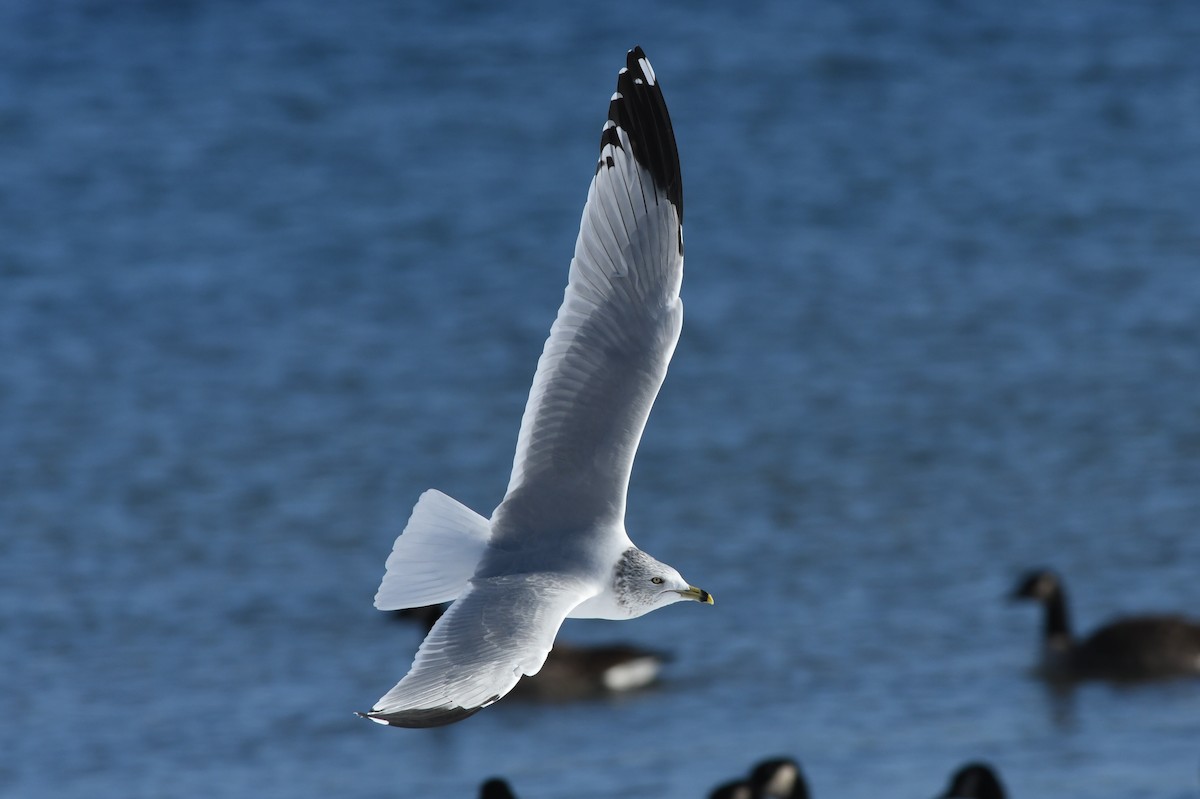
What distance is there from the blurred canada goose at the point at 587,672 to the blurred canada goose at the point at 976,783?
278 cm

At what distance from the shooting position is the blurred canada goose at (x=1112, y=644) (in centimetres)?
1089

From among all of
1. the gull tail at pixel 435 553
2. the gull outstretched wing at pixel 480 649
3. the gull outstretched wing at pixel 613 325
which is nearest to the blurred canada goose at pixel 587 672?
the gull outstretched wing at pixel 613 325

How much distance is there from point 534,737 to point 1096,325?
7.05 metres

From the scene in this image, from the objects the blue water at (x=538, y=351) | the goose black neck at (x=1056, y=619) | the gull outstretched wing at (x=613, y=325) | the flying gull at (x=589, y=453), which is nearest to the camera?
the flying gull at (x=589, y=453)

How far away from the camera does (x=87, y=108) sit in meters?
21.9

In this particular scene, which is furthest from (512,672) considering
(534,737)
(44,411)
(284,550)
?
(44,411)

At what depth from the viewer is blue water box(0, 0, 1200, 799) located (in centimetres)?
1031

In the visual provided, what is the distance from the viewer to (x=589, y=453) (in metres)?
5.21

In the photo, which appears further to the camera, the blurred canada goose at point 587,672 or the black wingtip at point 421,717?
the blurred canada goose at point 587,672

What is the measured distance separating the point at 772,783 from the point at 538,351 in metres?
7.10

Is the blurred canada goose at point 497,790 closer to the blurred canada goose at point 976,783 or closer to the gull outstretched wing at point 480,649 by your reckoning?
the blurred canada goose at point 976,783

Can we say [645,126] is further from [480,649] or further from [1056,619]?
[1056,619]

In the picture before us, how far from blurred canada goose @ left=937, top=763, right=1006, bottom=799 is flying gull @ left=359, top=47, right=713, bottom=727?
12.6ft

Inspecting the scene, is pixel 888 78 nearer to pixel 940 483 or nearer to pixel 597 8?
pixel 597 8
